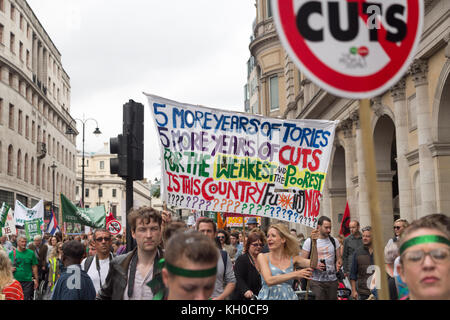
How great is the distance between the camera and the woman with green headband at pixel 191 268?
275 cm

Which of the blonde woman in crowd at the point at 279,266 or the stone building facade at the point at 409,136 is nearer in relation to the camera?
the blonde woman in crowd at the point at 279,266

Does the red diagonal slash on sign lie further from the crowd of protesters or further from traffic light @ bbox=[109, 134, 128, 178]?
traffic light @ bbox=[109, 134, 128, 178]

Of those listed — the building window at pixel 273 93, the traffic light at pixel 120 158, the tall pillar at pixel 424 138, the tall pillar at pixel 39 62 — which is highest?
the tall pillar at pixel 39 62

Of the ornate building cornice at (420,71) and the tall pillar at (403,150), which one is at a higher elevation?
the ornate building cornice at (420,71)

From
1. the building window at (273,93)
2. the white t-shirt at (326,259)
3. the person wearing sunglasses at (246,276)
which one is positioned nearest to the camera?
the person wearing sunglasses at (246,276)

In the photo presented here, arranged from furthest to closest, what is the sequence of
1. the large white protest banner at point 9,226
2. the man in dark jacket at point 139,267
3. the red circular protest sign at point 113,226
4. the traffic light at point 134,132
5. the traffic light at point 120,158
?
the red circular protest sign at point 113,226 → the large white protest banner at point 9,226 → the traffic light at point 134,132 → the traffic light at point 120,158 → the man in dark jacket at point 139,267

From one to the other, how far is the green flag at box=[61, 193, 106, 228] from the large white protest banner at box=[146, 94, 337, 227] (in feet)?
43.5

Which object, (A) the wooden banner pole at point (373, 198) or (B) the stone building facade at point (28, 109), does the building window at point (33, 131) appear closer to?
(B) the stone building facade at point (28, 109)

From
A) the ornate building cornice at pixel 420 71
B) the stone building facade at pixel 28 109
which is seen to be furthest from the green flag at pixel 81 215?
the stone building facade at pixel 28 109

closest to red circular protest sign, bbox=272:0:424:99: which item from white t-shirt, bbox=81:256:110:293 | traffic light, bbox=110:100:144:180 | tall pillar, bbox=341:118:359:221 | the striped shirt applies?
the striped shirt

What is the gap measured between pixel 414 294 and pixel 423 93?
1544cm

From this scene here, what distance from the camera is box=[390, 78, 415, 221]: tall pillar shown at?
62.5ft

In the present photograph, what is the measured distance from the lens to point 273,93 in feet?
129

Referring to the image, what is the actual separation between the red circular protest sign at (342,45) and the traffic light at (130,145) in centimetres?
687
